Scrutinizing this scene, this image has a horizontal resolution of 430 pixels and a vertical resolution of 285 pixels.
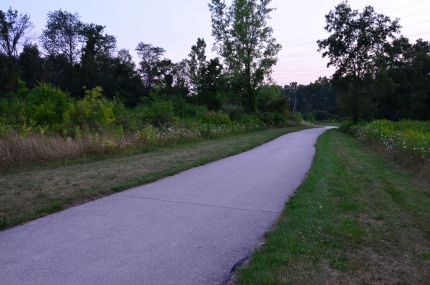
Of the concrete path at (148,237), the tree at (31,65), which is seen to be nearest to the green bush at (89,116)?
the concrete path at (148,237)

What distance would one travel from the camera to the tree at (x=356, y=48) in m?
43.2

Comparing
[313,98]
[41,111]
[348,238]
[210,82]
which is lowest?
[348,238]

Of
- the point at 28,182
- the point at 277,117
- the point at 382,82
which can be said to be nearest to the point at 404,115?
the point at 382,82

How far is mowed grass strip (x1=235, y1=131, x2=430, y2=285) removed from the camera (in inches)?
167

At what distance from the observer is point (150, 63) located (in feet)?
277

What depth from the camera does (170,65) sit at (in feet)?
273

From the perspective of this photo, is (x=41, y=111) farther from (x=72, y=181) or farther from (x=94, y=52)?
(x=94, y=52)

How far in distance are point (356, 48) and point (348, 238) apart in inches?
1686

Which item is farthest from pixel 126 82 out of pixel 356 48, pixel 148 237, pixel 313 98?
pixel 313 98

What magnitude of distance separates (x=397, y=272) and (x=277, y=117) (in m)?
44.9

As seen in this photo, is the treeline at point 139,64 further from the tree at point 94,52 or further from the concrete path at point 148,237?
the concrete path at point 148,237

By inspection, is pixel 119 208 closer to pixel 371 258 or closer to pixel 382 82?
pixel 371 258

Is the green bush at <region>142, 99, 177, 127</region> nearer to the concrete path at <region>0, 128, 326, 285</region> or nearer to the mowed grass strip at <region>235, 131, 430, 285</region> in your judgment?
the concrete path at <region>0, 128, 326, 285</region>

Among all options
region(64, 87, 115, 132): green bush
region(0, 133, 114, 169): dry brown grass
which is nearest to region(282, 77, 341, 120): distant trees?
region(64, 87, 115, 132): green bush
